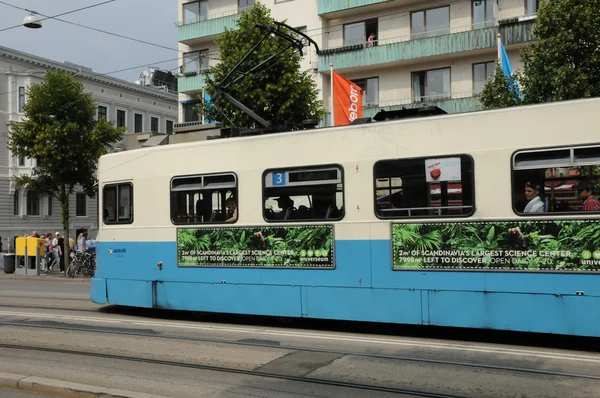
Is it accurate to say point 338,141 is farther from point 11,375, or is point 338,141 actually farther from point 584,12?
point 584,12

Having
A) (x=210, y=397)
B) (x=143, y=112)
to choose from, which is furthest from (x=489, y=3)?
(x=143, y=112)

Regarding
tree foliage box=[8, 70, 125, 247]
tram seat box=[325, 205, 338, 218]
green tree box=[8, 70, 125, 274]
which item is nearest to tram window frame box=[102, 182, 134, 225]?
tram seat box=[325, 205, 338, 218]

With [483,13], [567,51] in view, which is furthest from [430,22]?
[567,51]

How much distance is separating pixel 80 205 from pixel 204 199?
153 ft

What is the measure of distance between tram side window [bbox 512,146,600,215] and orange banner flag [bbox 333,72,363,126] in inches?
540

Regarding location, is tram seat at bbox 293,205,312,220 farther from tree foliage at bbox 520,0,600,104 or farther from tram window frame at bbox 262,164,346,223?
tree foliage at bbox 520,0,600,104

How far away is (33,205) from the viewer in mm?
48438

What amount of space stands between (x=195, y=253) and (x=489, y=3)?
72.8 ft

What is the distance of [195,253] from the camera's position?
9836mm

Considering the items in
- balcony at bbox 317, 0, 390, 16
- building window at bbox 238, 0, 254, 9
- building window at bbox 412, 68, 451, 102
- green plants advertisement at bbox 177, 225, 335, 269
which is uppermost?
building window at bbox 238, 0, 254, 9

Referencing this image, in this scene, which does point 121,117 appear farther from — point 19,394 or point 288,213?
point 19,394

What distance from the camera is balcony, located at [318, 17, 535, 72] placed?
25.8m

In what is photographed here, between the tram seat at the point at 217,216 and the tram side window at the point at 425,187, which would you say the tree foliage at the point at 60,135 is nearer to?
the tram seat at the point at 217,216

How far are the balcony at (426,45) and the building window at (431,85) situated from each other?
1094 mm
